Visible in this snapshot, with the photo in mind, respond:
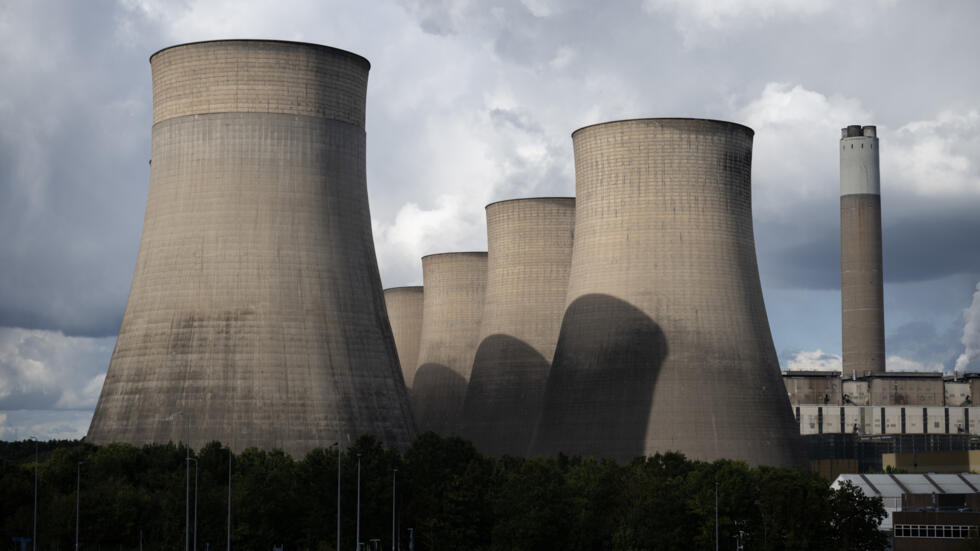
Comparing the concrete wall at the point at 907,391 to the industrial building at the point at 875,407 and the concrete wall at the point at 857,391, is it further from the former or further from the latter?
the concrete wall at the point at 857,391

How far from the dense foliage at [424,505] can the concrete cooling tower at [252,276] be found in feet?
3.11

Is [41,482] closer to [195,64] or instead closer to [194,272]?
[194,272]

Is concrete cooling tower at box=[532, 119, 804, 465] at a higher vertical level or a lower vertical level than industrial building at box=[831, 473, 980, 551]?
higher

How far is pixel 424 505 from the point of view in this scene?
32219 millimetres

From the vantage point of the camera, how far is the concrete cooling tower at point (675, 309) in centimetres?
3800

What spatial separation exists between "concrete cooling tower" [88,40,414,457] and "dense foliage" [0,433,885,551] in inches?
37.3

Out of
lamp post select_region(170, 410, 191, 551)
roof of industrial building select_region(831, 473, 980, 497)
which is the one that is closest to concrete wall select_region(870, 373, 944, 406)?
roof of industrial building select_region(831, 473, 980, 497)

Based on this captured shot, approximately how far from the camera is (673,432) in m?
38.0

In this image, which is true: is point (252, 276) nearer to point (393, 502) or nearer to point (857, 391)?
point (393, 502)

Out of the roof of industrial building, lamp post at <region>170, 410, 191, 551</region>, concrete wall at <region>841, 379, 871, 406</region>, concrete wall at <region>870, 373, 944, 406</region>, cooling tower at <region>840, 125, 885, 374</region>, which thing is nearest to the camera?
lamp post at <region>170, 410, 191, 551</region>

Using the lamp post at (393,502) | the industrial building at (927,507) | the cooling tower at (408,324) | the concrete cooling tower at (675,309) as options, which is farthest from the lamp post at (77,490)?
the cooling tower at (408,324)

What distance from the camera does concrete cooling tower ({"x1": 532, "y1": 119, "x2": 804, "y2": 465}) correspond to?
38000 mm

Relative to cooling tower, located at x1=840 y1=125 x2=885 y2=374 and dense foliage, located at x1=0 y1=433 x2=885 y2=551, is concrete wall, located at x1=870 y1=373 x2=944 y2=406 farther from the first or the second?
dense foliage, located at x1=0 y1=433 x2=885 y2=551

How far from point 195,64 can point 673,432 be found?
53.7 ft
